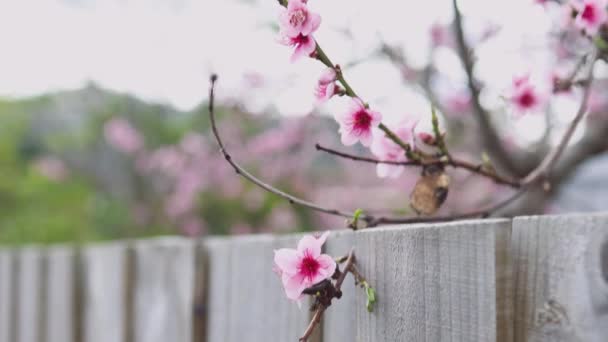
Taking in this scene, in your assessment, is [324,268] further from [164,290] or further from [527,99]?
[164,290]

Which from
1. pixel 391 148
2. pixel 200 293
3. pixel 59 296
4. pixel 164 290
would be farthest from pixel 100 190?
pixel 391 148

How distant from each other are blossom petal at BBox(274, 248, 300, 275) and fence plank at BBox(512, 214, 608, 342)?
0.25 m

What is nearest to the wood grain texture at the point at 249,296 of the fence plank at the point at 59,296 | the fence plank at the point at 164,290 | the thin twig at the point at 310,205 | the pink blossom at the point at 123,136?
the fence plank at the point at 164,290

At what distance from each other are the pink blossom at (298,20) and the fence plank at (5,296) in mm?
2190

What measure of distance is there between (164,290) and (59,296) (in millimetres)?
682

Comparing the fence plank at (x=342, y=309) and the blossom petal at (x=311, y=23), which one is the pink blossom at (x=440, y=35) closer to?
the fence plank at (x=342, y=309)

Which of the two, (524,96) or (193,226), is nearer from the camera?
(524,96)

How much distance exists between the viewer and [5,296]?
2.66 metres

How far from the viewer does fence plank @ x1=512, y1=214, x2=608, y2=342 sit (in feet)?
2.26

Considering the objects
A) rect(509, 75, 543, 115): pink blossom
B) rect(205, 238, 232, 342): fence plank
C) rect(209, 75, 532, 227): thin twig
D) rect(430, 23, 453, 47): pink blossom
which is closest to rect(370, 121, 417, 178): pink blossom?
rect(209, 75, 532, 227): thin twig

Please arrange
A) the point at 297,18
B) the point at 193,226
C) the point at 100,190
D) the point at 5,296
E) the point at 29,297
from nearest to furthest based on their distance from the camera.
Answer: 1. the point at 297,18
2. the point at 29,297
3. the point at 5,296
4. the point at 193,226
5. the point at 100,190

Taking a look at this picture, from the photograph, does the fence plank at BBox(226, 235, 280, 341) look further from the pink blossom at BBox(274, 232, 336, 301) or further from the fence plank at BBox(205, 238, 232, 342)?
the pink blossom at BBox(274, 232, 336, 301)

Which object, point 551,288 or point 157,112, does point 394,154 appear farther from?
point 157,112

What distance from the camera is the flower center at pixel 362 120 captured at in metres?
0.88
